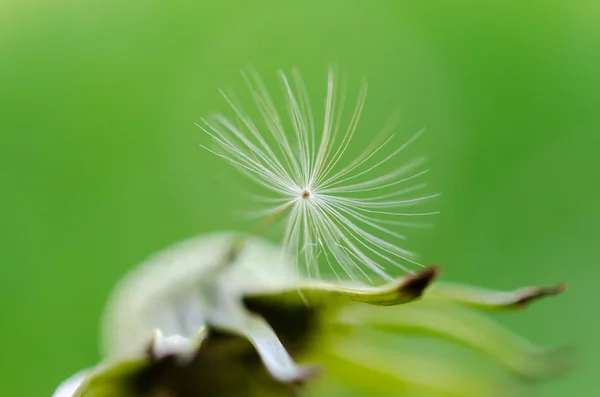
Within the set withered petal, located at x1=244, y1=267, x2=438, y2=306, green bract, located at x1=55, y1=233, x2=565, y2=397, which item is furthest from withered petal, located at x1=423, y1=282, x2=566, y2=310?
withered petal, located at x1=244, y1=267, x2=438, y2=306

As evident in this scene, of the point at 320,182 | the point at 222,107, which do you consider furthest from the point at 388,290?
the point at 222,107

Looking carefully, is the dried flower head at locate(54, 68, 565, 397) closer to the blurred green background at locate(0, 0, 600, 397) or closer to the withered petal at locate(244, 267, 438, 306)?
the withered petal at locate(244, 267, 438, 306)

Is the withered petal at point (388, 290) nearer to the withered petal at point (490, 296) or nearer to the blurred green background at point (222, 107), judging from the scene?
the withered petal at point (490, 296)

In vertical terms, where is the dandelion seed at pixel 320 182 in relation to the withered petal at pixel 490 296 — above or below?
above

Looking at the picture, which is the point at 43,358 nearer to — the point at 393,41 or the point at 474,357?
the point at 474,357

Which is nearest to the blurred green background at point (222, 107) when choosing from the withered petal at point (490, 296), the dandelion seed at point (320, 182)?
the dandelion seed at point (320, 182)

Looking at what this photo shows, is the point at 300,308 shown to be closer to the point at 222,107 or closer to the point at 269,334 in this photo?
the point at 269,334
